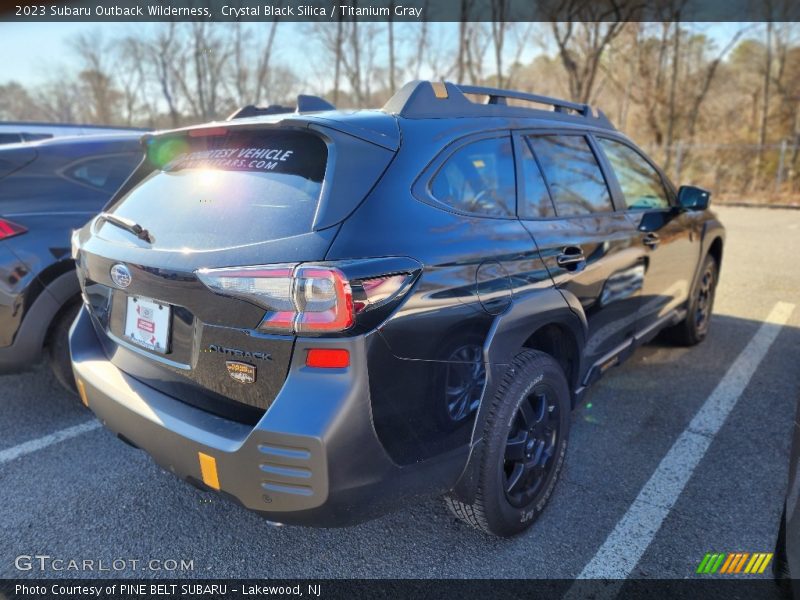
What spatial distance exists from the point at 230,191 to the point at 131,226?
49cm

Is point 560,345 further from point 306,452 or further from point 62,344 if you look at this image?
point 62,344

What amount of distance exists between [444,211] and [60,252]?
254 centimetres

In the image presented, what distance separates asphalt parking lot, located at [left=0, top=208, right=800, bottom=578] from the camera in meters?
2.32

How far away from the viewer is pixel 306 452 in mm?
1681

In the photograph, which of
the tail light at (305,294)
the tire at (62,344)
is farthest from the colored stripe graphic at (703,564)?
the tire at (62,344)

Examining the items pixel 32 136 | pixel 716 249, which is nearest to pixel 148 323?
pixel 716 249

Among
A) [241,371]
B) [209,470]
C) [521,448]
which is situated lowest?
[521,448]

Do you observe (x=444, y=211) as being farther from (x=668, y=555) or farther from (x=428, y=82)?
(x=668, y=555)

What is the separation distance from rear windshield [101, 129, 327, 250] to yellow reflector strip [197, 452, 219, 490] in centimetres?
69

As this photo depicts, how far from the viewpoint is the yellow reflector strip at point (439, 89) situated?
2.40m

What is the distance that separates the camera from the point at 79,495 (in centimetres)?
273

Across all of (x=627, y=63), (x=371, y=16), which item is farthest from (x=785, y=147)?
(x=371, y=16)

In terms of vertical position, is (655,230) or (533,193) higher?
(533,193)
